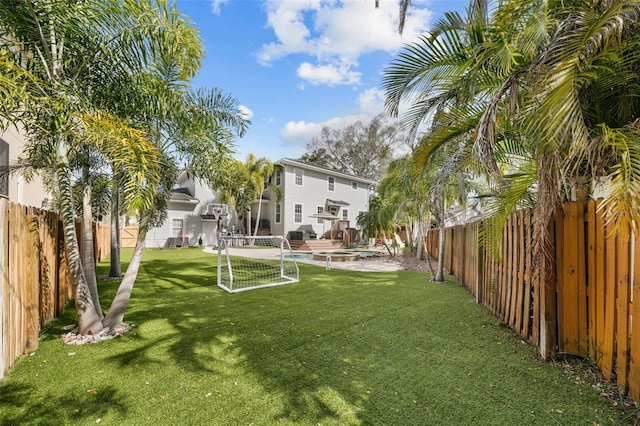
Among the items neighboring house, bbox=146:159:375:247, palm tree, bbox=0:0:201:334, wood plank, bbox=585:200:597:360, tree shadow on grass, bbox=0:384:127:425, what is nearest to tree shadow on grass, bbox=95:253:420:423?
tree shadow on grass, bbox=0:384:127:425

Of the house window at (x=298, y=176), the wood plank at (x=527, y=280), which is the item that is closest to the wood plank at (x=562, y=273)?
the wood plank at (x=527, y=280)

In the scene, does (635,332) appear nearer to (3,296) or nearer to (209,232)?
(3,296)

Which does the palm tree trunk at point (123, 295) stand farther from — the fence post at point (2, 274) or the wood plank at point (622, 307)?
the wood plank at point (622, 307)

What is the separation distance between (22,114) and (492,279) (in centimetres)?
722

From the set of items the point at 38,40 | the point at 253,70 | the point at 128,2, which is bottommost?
the point at 38,40

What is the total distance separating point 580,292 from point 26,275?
20.9 feet

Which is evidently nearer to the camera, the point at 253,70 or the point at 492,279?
the point at 492,279

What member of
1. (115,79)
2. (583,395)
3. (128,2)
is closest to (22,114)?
(115,79)

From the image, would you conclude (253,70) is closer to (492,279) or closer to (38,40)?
(38,40)

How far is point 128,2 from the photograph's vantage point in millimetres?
3717

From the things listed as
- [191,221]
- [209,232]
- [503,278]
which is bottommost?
[209,232]

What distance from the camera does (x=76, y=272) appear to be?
4148 millimetres

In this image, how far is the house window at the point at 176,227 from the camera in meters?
23.2

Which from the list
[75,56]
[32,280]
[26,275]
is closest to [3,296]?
[26,275]
